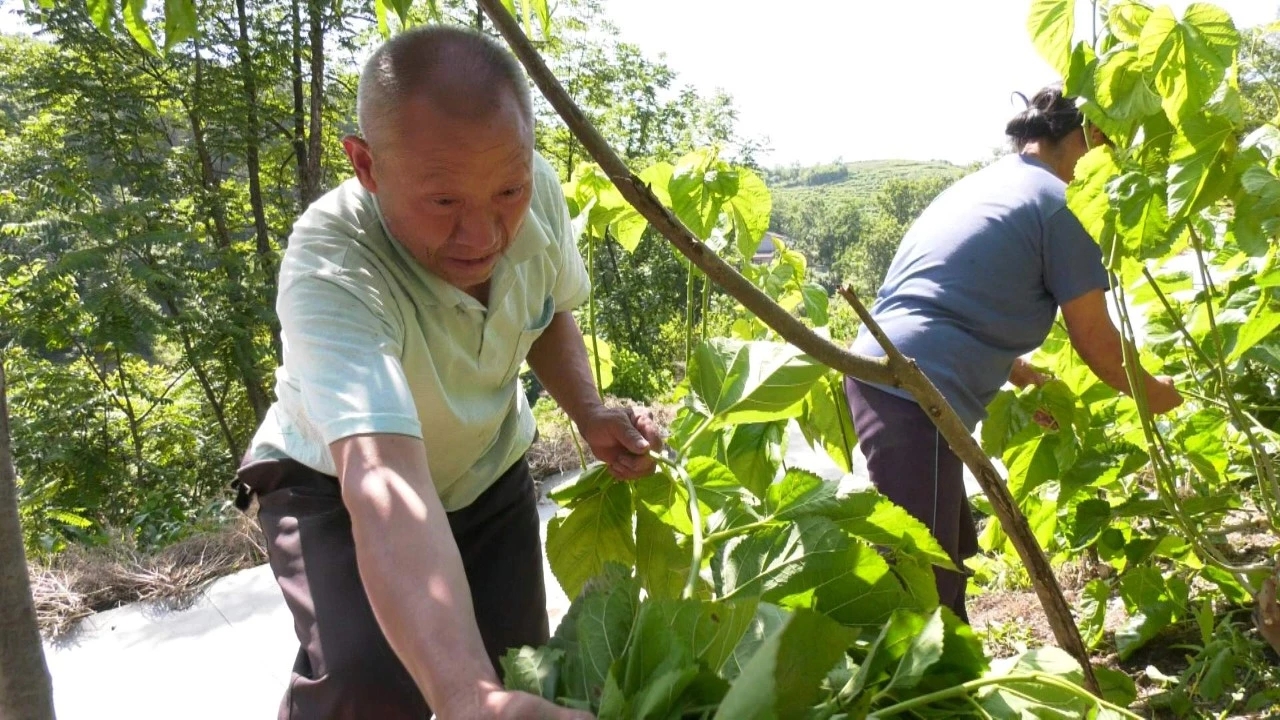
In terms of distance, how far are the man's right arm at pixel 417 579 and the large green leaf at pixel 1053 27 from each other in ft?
3.06

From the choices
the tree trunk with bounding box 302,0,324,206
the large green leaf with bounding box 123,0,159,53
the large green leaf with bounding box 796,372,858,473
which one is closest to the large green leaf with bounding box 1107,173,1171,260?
the large green leaf with bounding box 796,372,858,473

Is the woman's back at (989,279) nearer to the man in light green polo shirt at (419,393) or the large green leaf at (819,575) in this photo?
the man in light green polo shirt at (419,393)

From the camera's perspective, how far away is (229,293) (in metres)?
7.96

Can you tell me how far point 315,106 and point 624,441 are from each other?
313 inches

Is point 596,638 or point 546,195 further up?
point 546,195

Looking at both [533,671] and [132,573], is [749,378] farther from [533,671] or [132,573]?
[132,573]

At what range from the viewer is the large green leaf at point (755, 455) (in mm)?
1712

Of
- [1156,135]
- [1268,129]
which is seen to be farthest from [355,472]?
[1268,129]

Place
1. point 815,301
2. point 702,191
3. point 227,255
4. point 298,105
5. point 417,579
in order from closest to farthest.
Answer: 1. point 417,579
2. point 702,191
3. point 815,301
4. point 227,255
5. point 298,105

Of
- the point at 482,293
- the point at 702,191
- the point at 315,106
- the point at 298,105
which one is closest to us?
the point at 482,293

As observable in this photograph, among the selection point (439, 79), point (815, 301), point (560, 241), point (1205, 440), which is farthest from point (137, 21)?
point (1205, 440)

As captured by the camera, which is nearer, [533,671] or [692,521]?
[533,671]

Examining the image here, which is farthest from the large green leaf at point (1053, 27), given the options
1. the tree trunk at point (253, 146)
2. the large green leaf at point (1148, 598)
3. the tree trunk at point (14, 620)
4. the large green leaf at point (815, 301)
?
the tree trunk at point (253, 146)

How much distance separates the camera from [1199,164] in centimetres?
119
